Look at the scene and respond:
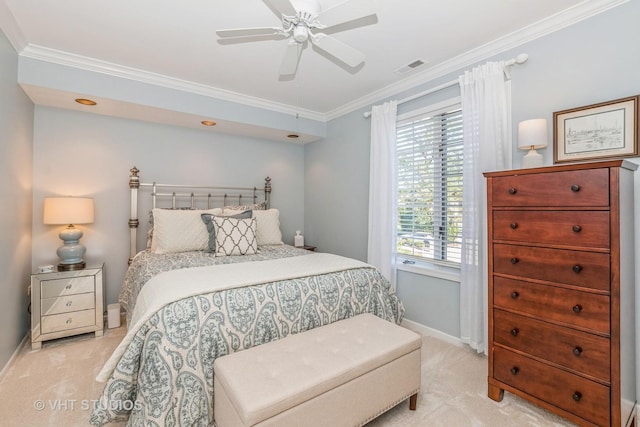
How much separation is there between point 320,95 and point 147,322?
9.44 ft

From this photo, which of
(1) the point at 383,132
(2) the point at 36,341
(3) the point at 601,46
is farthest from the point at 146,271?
(3) the point at 601,46

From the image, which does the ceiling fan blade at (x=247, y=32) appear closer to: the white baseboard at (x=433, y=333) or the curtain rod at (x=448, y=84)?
the curtain rod at (x=448, y=84)

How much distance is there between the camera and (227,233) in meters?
2.82

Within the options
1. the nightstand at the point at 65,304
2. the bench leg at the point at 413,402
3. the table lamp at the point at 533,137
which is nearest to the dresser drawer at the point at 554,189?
the table lamp at the point at 533,137

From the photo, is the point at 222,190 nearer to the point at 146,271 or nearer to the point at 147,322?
the point at 146,271

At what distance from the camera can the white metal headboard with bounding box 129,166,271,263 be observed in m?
3.25

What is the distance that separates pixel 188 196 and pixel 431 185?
2.83 meters

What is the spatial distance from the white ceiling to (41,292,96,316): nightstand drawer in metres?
2.05

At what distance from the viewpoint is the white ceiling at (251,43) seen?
6.39 feet

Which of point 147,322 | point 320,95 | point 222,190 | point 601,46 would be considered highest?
point 320,95

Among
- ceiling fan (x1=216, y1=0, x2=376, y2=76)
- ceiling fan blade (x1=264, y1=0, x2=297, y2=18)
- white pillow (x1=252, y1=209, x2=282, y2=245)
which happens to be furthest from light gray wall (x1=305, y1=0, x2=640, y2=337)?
ceiling fan blade (x1=264, y1=0, x2=297, y2=18)

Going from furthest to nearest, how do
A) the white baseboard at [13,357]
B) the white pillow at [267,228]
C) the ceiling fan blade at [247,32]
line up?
the white pillow at [267,228] → the white baseboard at [13,357] → the ceiling fan blade at [247,32]

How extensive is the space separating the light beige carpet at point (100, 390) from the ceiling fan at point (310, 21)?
7.48ft

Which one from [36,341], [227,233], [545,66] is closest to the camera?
[545,66]
